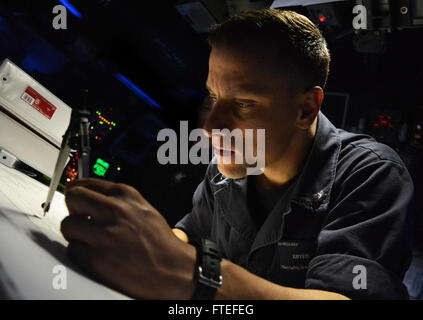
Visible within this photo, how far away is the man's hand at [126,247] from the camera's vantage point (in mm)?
557

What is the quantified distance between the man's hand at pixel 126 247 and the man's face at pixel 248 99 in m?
0.55

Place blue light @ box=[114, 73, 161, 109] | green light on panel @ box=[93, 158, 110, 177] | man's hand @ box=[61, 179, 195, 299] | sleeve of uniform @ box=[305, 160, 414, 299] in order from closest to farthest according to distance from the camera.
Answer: man's hand @ box=[61, 179, 195, 299] → sleeve of uniform @ box=[305, 160, 414, 299] → green light on panel @ box=[93, 158, 110, 177] → blue light @ box=[114, 73, 161, 109]

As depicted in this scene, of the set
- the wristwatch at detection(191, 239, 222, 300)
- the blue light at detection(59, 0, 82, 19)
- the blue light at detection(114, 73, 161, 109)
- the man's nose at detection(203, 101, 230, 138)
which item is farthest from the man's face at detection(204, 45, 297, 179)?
the blue light at detection(114, 73, 161, 109)

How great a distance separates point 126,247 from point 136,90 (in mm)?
3474

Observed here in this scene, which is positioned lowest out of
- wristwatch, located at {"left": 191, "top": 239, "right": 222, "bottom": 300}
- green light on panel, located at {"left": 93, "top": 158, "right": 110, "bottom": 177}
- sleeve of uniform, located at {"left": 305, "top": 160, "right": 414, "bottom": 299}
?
green light on panel, located at {"left": 93, "top": 158, "right": 110, "bottom": 177}

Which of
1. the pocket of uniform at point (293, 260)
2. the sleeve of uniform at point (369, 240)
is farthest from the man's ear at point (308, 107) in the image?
the pocket of uniform at point (293, 260)

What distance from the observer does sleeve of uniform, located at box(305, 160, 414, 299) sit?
0.82 meters

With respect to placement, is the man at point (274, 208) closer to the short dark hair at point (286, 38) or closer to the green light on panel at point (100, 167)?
the short dark hair at point (286, 38)

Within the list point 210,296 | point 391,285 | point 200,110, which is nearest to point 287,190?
point 391,285

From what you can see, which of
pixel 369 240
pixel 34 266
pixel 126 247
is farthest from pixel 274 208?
pixel 34 266

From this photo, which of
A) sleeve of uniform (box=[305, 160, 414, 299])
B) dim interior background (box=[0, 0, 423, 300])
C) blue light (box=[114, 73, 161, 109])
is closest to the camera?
sleeve of uniform (box=[305, 160, 414, 299])

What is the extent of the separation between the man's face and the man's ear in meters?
0.06

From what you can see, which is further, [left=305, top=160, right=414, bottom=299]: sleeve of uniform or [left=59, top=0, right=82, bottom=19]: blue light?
[left=59, top=0, right=82, bottom=19]: blue light

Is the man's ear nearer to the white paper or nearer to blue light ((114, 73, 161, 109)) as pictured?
the white paper
